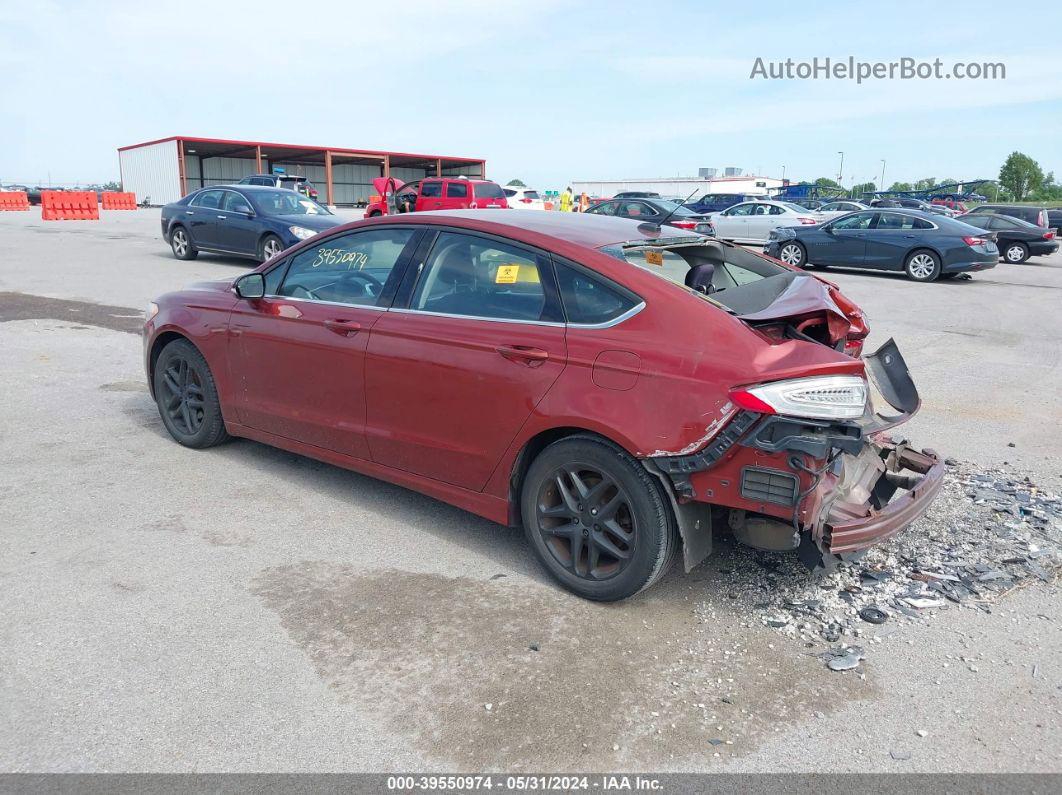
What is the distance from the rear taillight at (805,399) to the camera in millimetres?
3182

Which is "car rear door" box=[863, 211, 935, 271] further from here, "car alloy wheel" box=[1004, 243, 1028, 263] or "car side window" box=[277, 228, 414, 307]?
"car side window" box=[277, 228, 414, 307]

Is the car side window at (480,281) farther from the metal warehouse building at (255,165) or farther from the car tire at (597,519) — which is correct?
the metal warehouse building at (255,165)

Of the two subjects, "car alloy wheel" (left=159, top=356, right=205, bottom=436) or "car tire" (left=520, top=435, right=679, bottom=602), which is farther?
"car alloy wheel" (left=159, top=356, right=205, bottom=436)

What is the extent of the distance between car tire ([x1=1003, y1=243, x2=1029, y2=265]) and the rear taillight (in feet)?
78.0

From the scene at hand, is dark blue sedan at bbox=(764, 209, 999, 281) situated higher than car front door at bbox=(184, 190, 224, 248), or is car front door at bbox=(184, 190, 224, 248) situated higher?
car front door at bbox=(184, 190, 224, 248)

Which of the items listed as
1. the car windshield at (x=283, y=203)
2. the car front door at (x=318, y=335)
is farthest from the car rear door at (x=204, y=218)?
the car front door at (x=318, y=335)

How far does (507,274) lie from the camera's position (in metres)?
4.02

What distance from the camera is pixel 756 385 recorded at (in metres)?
3.20

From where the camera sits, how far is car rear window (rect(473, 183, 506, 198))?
2666cm

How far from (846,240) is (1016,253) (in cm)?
864

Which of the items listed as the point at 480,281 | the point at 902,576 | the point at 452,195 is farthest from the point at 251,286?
the point at 452,195

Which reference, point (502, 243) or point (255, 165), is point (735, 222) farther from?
point (255, 165)

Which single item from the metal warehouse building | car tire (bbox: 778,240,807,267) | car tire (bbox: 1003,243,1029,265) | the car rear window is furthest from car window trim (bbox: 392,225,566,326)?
the metal warehouse building

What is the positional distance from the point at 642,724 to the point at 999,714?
126cm
